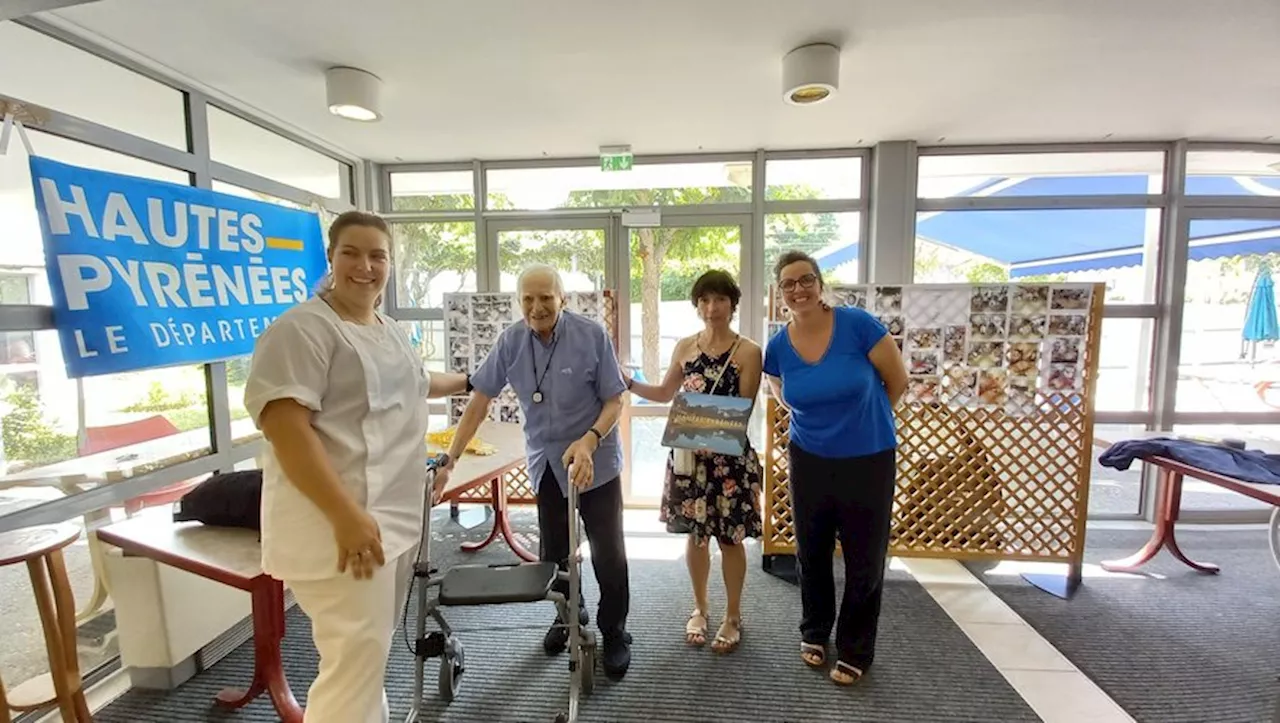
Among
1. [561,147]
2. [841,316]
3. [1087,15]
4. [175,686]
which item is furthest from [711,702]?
[561,147]

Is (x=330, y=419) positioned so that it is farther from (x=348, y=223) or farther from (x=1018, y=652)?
(x=1018, y=652)

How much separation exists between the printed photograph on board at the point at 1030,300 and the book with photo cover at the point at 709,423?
1732 mm

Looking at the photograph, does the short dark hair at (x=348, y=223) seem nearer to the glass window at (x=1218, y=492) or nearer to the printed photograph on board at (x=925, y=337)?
the printed photograph on board at (x=925, y=337)

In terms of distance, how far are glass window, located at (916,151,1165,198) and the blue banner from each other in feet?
12.6

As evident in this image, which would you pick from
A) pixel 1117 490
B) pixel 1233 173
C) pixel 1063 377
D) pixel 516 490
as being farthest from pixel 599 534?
pixel 1233 173

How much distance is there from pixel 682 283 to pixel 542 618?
2.28 meters

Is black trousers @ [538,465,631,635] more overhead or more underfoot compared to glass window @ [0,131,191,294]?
more underfoot

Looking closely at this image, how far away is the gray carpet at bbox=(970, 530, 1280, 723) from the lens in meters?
1.95

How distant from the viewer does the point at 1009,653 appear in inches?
87.0

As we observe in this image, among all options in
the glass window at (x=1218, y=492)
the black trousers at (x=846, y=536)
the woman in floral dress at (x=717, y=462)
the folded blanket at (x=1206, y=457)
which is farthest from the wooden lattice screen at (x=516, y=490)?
the glass window at (x=1218, y=492)

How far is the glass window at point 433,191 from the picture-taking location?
3.76 meters

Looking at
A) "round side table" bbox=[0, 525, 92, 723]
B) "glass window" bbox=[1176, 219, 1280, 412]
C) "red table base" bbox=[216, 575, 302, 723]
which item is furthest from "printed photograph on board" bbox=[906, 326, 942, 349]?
"round side table" bbox=[0, 525, 92, 723]

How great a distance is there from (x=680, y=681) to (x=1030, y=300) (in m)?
2.47

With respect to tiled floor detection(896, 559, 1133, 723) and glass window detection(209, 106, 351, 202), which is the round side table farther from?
tiled floor detection(896, 559, 1133, 723)
